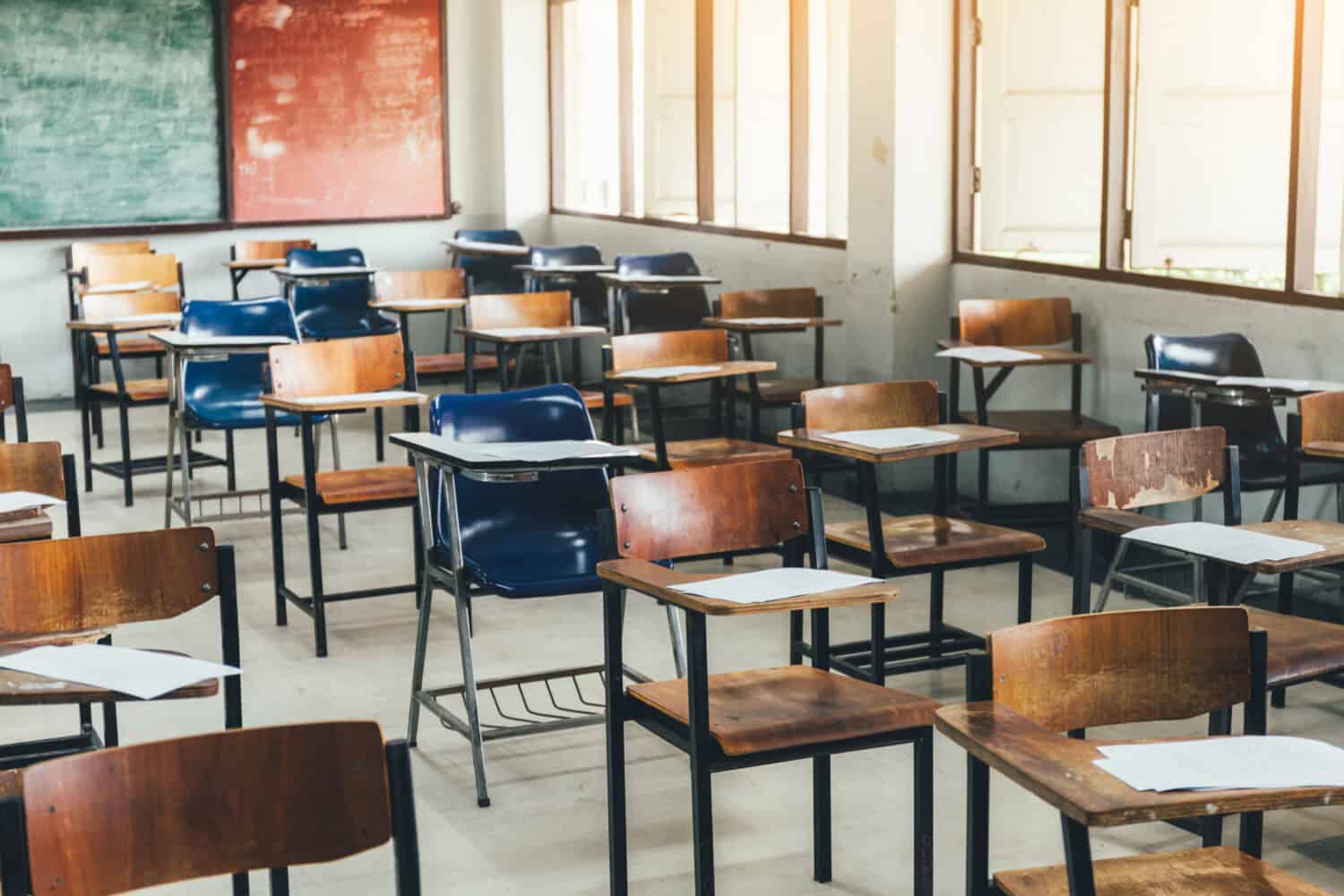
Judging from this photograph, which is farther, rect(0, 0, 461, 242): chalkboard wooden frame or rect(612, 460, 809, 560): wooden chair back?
rect(0, 0, 461, 242): chalkboard wooden frame

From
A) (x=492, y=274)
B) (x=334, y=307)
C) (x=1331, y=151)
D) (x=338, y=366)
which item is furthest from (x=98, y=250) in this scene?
(x=1331, y=151)

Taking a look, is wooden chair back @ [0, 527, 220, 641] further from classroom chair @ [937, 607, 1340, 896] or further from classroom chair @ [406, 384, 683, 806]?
classroom chair @ [937, 607, 1340, 896]

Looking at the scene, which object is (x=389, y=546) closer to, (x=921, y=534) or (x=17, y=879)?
(x=921, y=534)

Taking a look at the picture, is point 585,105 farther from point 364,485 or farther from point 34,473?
point 34,473

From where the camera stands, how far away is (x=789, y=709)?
111 inches

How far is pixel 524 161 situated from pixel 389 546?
5.36 meters

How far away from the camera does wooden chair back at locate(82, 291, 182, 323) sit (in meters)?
7.12

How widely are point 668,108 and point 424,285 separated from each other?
2266 millimetres

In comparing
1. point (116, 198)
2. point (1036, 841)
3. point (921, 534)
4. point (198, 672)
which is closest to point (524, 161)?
point (116, 198)

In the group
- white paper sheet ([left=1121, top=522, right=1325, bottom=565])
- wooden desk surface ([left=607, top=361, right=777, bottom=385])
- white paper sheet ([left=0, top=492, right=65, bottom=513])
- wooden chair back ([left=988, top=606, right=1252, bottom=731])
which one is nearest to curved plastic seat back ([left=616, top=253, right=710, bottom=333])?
wooden desk surface ([left=607, top=361, right=777, bottom=385])

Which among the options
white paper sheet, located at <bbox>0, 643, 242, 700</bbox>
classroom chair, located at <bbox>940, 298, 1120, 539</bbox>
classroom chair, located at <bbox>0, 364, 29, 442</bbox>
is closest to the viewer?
white paper sheet, located at <bbox>0, 643, 242, 700</bbox>

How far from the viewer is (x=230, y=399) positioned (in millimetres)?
6336

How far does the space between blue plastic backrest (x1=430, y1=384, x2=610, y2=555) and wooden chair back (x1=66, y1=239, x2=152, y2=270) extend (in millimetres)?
5860

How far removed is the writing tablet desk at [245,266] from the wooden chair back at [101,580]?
701 cm
